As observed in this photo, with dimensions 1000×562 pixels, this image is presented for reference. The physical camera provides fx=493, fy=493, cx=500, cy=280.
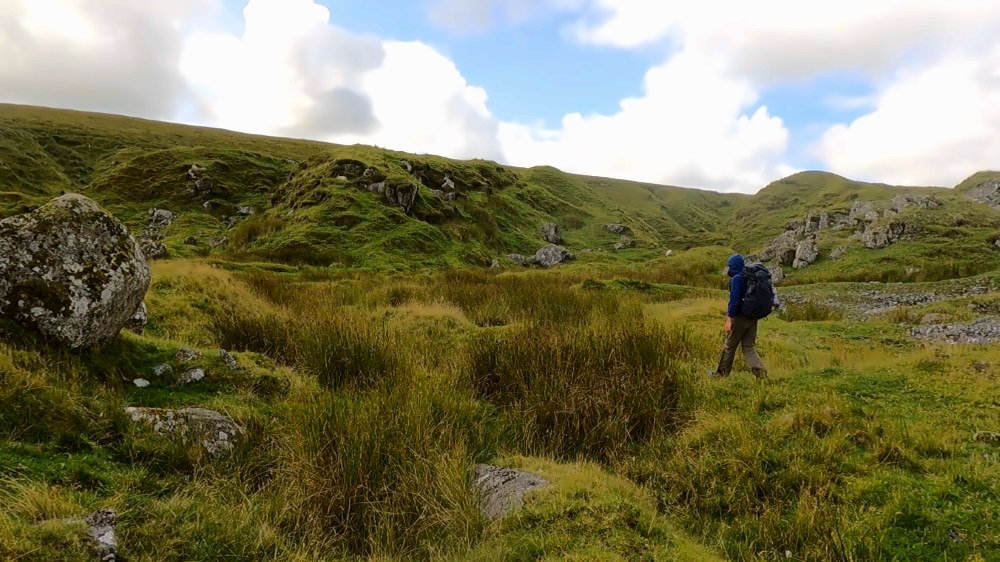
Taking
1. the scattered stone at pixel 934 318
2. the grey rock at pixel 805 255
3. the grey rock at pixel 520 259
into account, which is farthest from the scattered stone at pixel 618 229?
the scattered stone at pixel 934 318

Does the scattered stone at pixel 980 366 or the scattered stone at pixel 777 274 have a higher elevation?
the scattered stone at pixel 777 274

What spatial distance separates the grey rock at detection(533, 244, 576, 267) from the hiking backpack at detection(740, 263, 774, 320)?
34639 mm

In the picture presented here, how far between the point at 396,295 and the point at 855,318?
1625 cm

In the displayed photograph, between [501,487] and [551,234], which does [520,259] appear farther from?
[501,487]

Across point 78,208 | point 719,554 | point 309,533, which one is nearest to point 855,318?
point 719,554

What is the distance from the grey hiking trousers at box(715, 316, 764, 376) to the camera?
27.5 feet

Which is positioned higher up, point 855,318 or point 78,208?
point 78,208

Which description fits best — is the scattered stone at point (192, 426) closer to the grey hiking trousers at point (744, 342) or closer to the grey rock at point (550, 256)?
the grey hiking trousers at point (744, 342)

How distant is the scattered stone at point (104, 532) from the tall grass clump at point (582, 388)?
3.94 metres

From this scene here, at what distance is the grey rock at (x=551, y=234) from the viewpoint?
53281mm

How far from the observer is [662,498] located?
4.85 m

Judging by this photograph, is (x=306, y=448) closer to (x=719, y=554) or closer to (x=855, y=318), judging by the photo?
(x=719, y=554)

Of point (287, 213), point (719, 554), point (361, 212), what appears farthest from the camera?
point (287, 213)

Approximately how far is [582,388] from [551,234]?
156 feet
